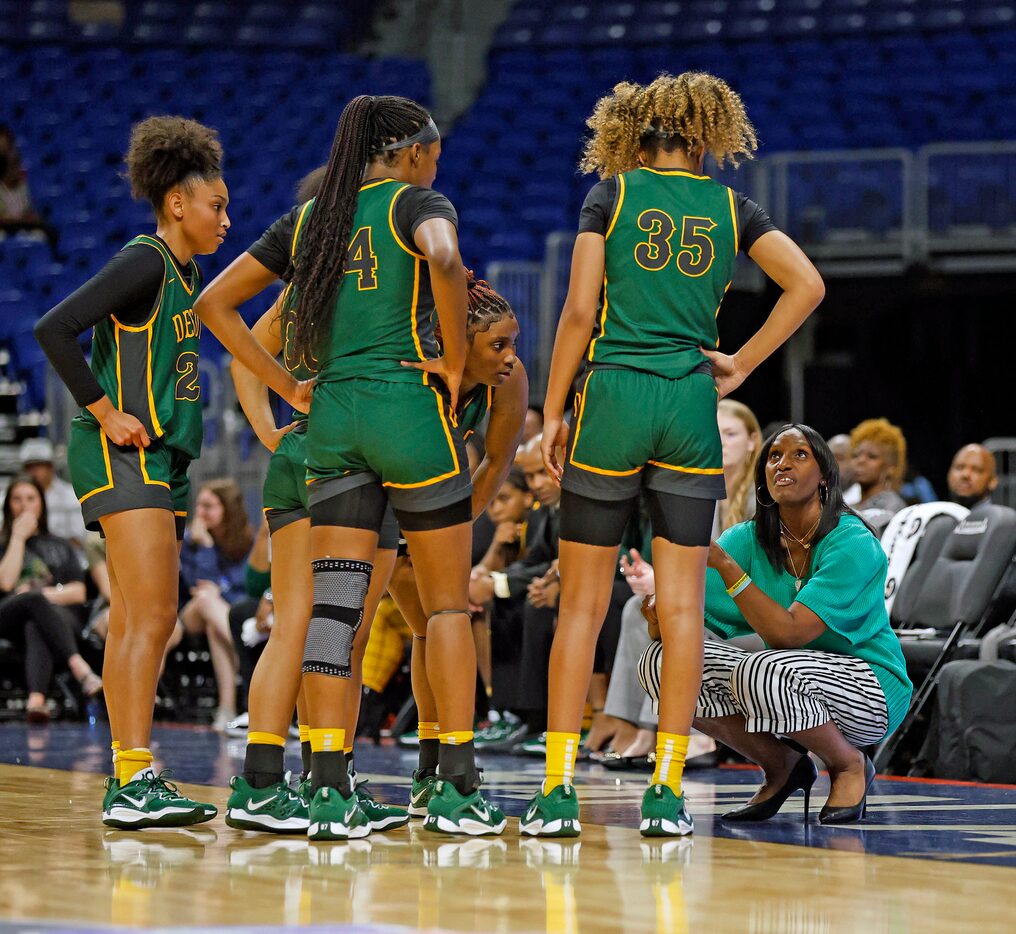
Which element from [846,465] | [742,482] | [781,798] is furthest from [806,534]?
[846,465]

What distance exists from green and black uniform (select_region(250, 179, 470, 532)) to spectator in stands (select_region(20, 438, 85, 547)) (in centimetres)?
711

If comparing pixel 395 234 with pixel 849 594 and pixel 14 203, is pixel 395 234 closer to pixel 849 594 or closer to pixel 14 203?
pixel 849 594

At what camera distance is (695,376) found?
3.70 metres

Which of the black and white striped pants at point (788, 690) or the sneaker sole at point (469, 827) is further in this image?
the black and white striped pants at point (788, 690)

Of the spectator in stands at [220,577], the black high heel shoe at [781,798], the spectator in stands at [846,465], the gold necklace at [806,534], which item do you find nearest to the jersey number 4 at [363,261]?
the gold necklace at [806,534]

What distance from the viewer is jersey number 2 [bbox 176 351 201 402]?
3.99 metres

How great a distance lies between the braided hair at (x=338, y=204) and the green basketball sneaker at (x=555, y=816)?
3.69 ft

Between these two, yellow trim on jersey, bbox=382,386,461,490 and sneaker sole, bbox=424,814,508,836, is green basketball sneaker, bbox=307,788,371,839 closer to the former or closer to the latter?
sneaker sole, bbox=424,814,508,836

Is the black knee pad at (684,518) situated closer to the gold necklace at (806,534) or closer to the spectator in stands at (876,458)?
the gold necklace at (806,534)

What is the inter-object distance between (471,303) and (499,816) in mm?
1280

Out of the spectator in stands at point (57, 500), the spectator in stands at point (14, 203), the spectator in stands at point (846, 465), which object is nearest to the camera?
the spectator in stands at point (846, 465)

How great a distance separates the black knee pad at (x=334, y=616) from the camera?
348 centimetres

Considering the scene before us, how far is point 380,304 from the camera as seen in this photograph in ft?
11.6

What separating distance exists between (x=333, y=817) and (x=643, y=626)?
2608 millimetres
